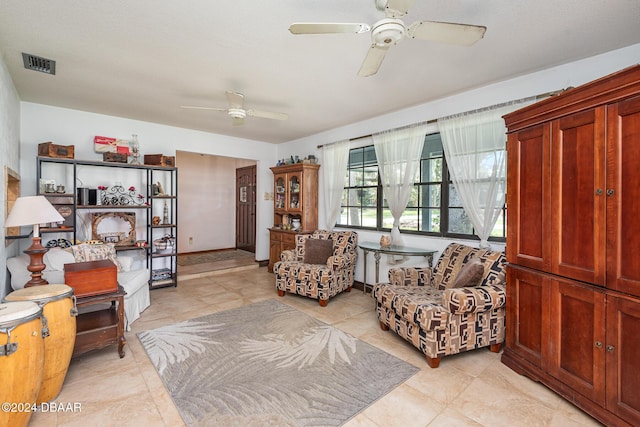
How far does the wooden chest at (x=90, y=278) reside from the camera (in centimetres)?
231

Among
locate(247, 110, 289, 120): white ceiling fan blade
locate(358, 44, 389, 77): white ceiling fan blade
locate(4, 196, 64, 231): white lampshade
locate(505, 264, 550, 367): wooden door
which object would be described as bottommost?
locate(505, 264, 550, 367): wooden door

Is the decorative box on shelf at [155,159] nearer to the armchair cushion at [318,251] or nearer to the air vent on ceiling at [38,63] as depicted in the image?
the air vent on ceiling at [38,63]

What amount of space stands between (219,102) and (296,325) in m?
2.82

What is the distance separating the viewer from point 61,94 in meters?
3.44

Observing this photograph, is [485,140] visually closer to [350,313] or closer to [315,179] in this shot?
[350,313]

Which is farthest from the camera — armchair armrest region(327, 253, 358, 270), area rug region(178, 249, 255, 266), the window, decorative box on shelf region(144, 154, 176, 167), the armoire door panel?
area rug region(178, 249, 255, 266)

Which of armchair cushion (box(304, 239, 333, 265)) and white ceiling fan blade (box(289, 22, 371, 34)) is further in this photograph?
armchair cushion (box(304, 239, 333, 265))

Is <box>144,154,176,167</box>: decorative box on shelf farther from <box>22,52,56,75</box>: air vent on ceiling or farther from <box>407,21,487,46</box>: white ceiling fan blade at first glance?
<box>407,21,487,46</box>: white ceiling fan blade

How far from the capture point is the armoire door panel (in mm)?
2080

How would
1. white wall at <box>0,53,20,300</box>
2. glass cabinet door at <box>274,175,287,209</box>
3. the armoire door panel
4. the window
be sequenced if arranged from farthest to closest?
glass cabinet door at <box>274,175,287,209</box> → the window → white wall at <box>0,53,20,300</box> → the armoire door panel

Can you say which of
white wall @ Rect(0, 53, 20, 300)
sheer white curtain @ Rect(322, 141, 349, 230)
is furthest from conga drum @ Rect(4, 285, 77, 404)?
sheer white curtain @ Rect(322, 141, 349, 230)

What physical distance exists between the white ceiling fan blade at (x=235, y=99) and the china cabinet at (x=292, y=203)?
2.17 metres

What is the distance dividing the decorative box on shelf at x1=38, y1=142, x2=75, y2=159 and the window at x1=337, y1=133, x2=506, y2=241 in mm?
3790

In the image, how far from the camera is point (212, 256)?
673 cm
